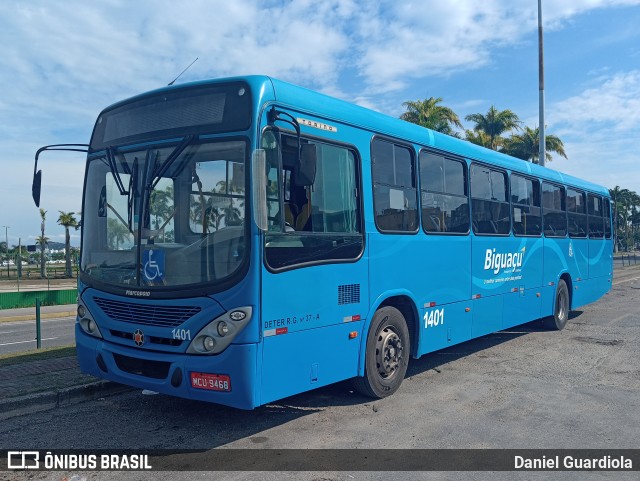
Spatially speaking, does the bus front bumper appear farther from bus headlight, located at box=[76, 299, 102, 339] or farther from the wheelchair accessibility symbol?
the wheelchair accessibility symbol

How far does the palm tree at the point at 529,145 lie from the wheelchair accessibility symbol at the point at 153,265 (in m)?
35.8

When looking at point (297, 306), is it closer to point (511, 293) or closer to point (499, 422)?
point (499, 422)

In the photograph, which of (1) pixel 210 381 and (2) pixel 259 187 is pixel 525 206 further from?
(1) pixel 210 381

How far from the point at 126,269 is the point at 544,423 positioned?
4.75 meters

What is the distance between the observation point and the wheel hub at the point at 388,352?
22.9ft

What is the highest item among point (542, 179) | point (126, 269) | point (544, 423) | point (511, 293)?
point (542, 179)

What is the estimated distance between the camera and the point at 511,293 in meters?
10.5

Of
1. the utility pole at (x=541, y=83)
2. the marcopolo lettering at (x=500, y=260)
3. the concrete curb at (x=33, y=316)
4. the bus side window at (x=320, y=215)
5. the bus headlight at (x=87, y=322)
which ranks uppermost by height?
the utility pole at (x=541, y=83)

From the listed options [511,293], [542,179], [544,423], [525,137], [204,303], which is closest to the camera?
[204,303]

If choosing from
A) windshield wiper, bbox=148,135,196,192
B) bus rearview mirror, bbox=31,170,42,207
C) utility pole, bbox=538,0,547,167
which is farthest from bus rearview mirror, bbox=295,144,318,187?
utility pole, bbox=538,0,547,167

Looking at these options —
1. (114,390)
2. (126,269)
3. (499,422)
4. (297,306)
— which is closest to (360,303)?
(297,306)

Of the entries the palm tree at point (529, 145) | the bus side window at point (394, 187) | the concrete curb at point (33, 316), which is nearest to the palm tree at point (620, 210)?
the palm tree at point (529, 145)

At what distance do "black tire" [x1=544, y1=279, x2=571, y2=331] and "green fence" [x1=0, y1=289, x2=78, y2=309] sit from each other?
20853mm

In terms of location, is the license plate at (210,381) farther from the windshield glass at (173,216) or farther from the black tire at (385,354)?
the black tire at (385,354)
